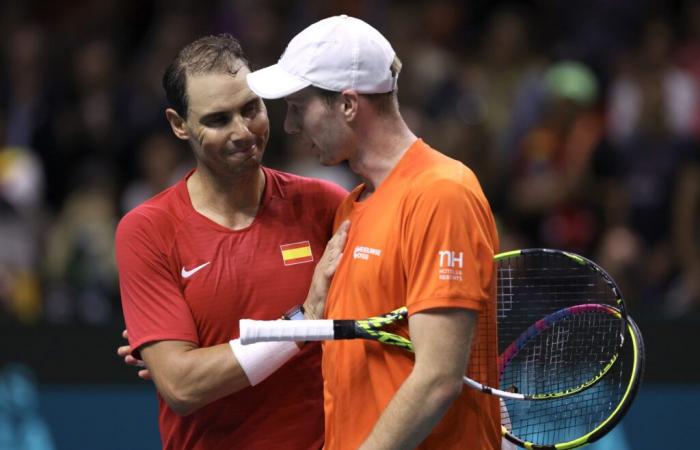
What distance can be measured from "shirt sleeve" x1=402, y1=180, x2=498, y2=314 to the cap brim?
0.52 meters

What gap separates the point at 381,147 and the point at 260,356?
Result: 0.82 m

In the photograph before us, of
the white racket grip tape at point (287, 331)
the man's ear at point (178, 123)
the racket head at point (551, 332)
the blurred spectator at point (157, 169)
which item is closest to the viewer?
the white racket grip tape at point (287, 331)

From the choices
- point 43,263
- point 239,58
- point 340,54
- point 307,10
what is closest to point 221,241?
point 239,58

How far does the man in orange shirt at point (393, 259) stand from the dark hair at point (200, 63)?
366 millimetres

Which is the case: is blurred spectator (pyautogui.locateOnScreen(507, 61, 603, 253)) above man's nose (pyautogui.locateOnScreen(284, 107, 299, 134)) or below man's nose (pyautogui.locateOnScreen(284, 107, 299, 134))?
below

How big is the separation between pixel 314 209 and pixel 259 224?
0.76 feet

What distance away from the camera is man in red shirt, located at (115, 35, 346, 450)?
13.9 feet

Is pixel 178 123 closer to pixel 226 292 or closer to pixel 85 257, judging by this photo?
pixel 226 292

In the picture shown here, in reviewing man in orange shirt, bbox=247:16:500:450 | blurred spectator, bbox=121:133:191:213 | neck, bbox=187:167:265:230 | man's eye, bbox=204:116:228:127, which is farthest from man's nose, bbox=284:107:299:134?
blurred spectator, bbox=121:133:191:213

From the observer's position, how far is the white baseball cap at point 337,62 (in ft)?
12.2

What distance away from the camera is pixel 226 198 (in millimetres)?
4445

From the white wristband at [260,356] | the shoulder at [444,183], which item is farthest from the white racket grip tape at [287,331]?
the shoulder at [444,183]

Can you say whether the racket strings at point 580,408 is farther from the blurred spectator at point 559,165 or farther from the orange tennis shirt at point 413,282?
the blurred spectator at point 559,165

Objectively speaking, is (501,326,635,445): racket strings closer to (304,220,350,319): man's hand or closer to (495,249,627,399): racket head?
(495,249,627,399): racket head
